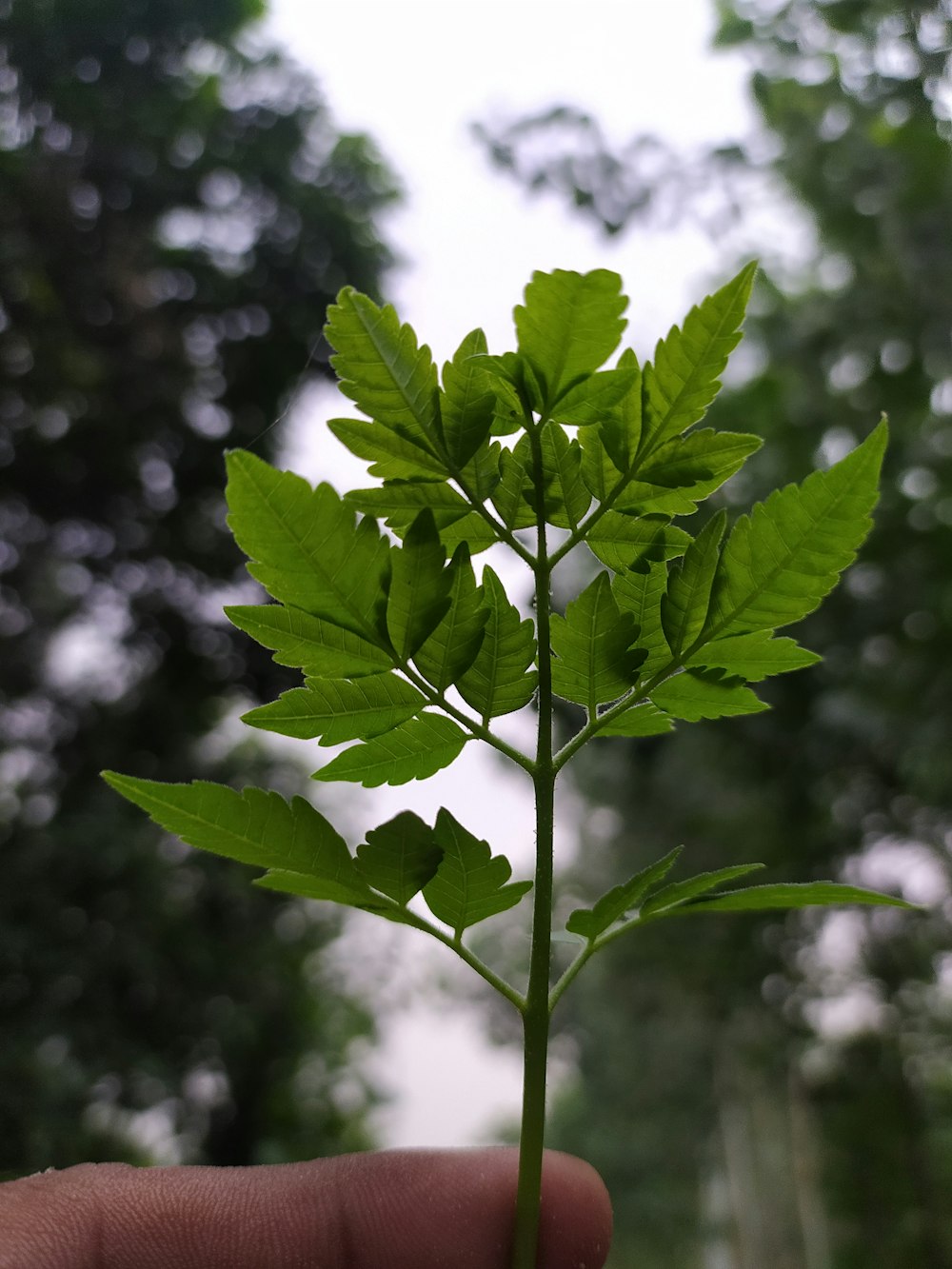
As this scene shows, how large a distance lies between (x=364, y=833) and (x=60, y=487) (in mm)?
2995

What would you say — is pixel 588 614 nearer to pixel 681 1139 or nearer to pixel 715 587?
pixel 715 587

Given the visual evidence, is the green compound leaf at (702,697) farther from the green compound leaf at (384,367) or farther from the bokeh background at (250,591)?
the bokeh background at (250,591)

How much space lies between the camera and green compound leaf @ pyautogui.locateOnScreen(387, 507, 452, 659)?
0.82 feet

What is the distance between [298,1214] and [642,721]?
287 millimetres

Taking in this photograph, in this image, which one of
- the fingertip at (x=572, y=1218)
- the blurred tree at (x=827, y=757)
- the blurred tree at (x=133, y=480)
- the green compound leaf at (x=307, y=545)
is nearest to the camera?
the green compound leaf at (x=307, y=545)

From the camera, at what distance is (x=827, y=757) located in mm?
2695

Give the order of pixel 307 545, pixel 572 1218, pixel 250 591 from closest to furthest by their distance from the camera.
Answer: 1. pixel 307 545
2. pixel 572 1218
3. pixel 250 591

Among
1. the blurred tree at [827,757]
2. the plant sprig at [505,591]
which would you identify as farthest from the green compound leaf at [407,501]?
the blurred tree at [827,757]

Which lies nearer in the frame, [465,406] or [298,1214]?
[465,406]

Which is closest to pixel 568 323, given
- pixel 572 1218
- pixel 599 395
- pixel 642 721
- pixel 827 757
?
pixel 599 395

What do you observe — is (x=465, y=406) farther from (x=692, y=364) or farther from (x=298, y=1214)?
(x=298, y=1214)

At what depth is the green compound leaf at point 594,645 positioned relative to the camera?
0.28 m

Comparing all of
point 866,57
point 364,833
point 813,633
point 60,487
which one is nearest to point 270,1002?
point 60,487

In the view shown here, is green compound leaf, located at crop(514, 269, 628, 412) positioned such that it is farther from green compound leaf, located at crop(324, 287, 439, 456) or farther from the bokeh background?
the bokeh background
